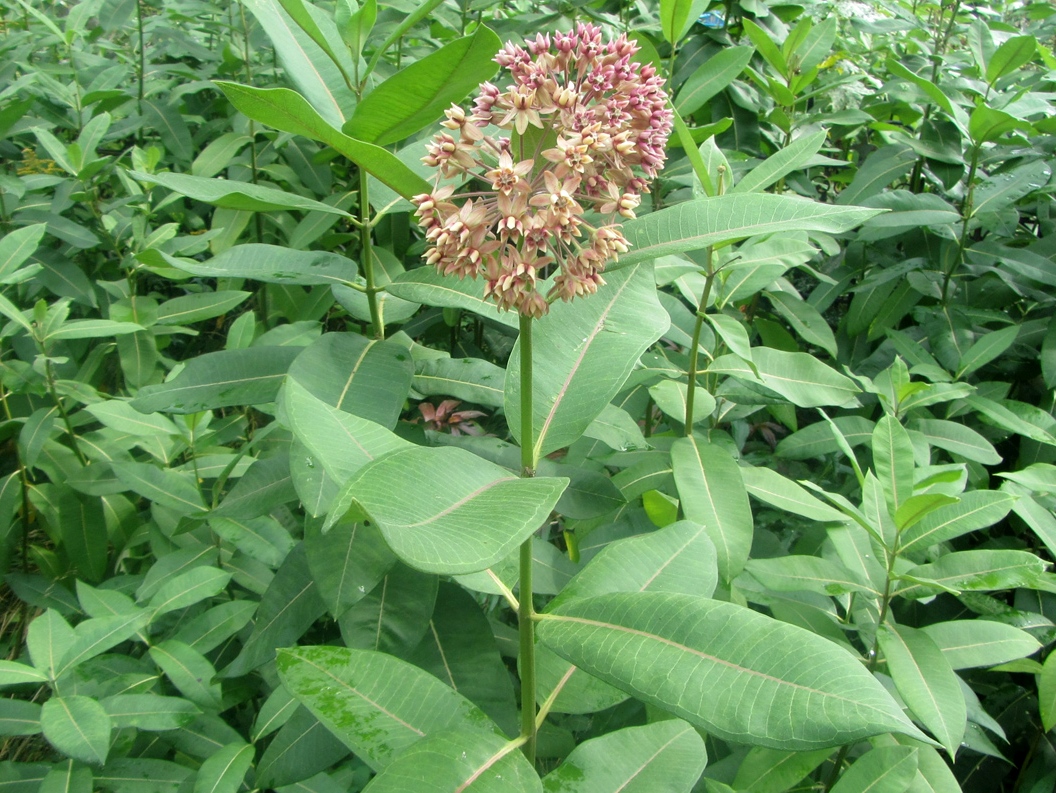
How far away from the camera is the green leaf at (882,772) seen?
134cm

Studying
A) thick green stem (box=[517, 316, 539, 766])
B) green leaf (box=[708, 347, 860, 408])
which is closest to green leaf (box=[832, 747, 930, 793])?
thick green stem (box=[517, 316, 539, 766])

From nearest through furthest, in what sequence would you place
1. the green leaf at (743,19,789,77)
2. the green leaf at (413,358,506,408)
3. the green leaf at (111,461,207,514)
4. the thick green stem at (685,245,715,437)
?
the green leaf at (413,358,506,408) → the thick green stem at (685,245,715,437) → the green leaf at (111,461,207,514) → the green leaf at (743,19,789,77)

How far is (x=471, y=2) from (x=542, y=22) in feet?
0.85

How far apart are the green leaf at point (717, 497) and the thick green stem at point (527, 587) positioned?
0.41 metres

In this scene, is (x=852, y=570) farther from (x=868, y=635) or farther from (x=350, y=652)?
(x=350, y=652)

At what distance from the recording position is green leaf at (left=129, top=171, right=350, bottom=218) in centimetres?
129

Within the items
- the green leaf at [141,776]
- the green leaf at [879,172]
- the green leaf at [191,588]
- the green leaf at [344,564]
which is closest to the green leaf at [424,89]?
the green leaf at [344,564]

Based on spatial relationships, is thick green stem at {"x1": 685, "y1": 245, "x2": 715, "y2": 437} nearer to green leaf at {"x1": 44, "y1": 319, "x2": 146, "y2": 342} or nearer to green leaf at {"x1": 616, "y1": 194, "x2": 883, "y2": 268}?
green leaf at {"x1": 616, "y1": 194, "x2": 883, "y2": 268}

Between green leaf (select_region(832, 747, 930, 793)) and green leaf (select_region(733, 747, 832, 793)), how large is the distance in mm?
94

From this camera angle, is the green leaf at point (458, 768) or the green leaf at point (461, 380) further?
the green leaf at point (461, 380)

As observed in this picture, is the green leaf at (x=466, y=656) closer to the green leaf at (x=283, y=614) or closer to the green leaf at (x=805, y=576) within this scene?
the green leaf at (x=283, y=614)

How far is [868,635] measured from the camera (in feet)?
5.54

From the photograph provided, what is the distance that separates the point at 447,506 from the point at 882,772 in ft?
3.28

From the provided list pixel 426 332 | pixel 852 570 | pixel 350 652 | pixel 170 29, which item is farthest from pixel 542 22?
pixel 350 652
